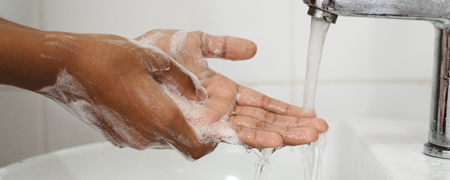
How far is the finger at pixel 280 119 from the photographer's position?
1.86ft

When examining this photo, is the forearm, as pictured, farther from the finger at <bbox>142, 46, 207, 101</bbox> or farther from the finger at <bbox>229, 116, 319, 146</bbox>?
the finger at <bbox>229, 116, 319, 146</bbox>

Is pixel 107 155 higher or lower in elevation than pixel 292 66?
lower

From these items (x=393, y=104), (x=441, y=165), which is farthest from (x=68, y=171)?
(x=393, y=104)

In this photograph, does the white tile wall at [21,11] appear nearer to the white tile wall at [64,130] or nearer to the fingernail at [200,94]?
the white tile wall at [64,130]

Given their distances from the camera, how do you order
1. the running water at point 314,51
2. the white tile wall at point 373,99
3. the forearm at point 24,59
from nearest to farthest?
the forearm at point 24,59, the running water at point 314,51, the white tile wall at point 373,99

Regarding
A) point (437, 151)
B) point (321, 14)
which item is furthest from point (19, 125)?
point (437, 151)

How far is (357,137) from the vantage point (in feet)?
2.23

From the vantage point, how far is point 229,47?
64cm

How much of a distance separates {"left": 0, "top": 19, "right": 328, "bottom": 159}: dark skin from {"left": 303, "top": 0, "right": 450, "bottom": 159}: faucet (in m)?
0.15

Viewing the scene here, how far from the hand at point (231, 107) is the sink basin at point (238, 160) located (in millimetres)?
119

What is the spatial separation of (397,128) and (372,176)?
201mm

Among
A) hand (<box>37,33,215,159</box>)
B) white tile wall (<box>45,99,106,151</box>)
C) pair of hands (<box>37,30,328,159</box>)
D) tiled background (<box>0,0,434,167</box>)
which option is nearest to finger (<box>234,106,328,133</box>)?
pair of hands (<box>37,30,328,159</box>)

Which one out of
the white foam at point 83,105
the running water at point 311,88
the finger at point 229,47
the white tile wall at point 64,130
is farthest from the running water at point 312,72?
the white tile wall at point 64,130

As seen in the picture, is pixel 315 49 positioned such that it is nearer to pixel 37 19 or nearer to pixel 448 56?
pixel 448 56
